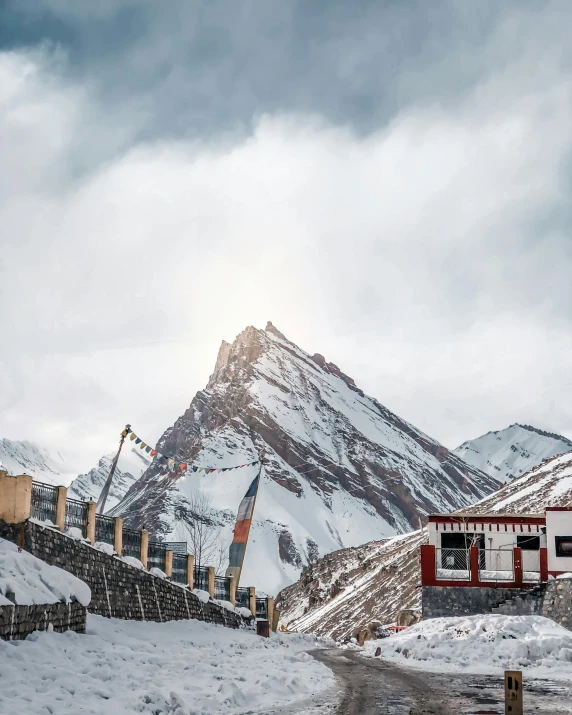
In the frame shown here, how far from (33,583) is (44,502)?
24.3 feet

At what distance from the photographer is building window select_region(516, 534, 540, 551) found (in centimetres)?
4209

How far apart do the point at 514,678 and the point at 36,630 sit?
9.81 metres

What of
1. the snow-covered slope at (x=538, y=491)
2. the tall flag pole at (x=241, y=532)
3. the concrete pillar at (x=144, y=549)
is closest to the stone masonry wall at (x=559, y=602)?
the tall flag pole at (x=241, y=532)

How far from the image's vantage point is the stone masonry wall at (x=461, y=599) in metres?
35.1

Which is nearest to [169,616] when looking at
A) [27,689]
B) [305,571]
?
[27,689]

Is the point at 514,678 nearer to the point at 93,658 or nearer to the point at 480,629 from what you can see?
the point at 93,658

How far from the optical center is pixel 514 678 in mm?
10805

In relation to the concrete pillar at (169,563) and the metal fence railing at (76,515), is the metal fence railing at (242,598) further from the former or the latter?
the metal fence railing at (76,515)

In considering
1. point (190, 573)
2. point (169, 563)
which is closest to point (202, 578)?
point (190, 573)

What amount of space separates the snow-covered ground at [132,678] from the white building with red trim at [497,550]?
1520 centimetres

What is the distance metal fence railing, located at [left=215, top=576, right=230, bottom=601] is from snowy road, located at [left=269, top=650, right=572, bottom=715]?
591 inches

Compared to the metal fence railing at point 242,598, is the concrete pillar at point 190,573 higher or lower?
higher

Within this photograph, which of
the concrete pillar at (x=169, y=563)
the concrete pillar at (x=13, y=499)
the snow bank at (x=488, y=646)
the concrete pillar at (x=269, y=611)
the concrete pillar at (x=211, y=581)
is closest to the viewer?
the concrete pillar at (x=13, y=499)

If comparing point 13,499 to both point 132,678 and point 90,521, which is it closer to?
point 90,521
